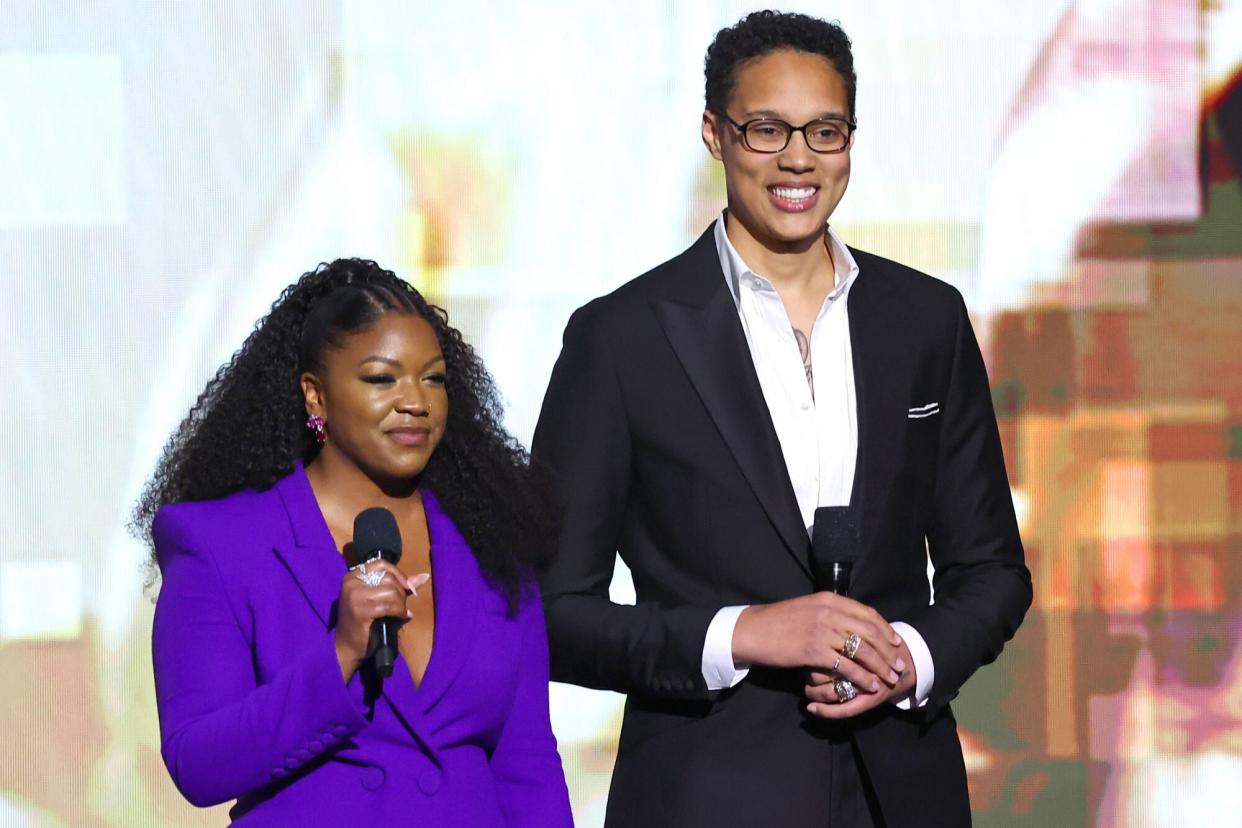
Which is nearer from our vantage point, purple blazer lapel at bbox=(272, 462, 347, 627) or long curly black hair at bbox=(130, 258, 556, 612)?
purple blazer lapel at bbox=(272, 462, 347, 627)

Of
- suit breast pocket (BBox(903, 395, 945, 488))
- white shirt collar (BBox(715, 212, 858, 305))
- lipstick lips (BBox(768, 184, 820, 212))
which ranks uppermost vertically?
lipstick lips (BBox(768, 184, 820, 212))

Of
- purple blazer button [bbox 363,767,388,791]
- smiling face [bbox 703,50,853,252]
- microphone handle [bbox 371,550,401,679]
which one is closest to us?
microphone handle [bbox 371,550,401,679]

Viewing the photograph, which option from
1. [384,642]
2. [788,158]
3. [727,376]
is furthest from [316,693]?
[788,158]

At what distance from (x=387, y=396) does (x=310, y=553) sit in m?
0.22

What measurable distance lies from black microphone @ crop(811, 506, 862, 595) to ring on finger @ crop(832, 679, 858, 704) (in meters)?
0.12

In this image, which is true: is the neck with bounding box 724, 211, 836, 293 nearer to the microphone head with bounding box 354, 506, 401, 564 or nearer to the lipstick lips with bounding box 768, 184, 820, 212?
the lipstick lips with bounding box 768, 184, 820, 212

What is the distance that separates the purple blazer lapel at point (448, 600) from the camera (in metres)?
2.40

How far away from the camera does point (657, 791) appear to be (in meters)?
2.54

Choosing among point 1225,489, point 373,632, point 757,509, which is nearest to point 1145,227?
point 1225,489

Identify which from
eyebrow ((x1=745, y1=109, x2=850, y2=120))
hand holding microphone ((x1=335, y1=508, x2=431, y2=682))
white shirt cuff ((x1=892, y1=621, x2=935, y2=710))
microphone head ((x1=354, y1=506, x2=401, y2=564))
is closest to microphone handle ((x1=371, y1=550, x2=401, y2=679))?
hand holding microphone ((x1=335, y1=508, x2=431, y2=682))

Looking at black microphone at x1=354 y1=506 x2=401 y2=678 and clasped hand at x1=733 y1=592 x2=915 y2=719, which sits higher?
black microphone at x1=354 y1=506 x2=401 y2=678

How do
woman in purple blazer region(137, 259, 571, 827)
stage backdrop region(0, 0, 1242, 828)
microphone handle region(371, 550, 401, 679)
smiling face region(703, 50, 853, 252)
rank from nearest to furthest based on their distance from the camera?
microphone handle region(371, 550, 401, 679) < woman in purple blazer region(137, 259, 571, 827) < smiling face region(703, 50, 853, 252) < stage backdrop region(0, 0, 1242, 828)

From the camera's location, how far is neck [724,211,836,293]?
8.78ft

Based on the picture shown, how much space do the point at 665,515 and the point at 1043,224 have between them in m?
2.29
